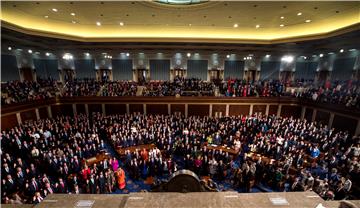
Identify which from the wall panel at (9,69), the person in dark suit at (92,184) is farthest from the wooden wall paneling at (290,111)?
the wall panel at (9,69)

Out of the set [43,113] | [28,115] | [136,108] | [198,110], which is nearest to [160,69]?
[136,108]

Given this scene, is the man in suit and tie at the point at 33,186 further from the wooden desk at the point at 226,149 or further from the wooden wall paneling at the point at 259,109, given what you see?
the wooden wall paneling at the point at 259,109

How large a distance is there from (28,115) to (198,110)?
1370 centimetres

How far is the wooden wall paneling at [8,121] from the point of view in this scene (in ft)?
39.6

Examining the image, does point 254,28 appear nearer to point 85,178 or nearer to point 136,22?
point 136,22

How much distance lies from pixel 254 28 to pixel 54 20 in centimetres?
1433

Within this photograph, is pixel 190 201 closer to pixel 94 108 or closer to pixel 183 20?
pixel 183 20

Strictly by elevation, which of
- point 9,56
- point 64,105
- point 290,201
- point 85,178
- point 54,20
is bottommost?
point 85,178

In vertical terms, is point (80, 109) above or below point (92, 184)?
above

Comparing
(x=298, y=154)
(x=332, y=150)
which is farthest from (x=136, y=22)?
(x=332, y=150)

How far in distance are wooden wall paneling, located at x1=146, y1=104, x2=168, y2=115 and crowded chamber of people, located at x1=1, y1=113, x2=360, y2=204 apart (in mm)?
2959

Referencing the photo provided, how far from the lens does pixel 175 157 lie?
446 inches

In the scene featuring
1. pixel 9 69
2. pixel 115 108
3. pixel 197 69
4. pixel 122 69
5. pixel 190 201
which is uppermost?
pixel 197 69

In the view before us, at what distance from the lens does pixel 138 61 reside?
21.2m
